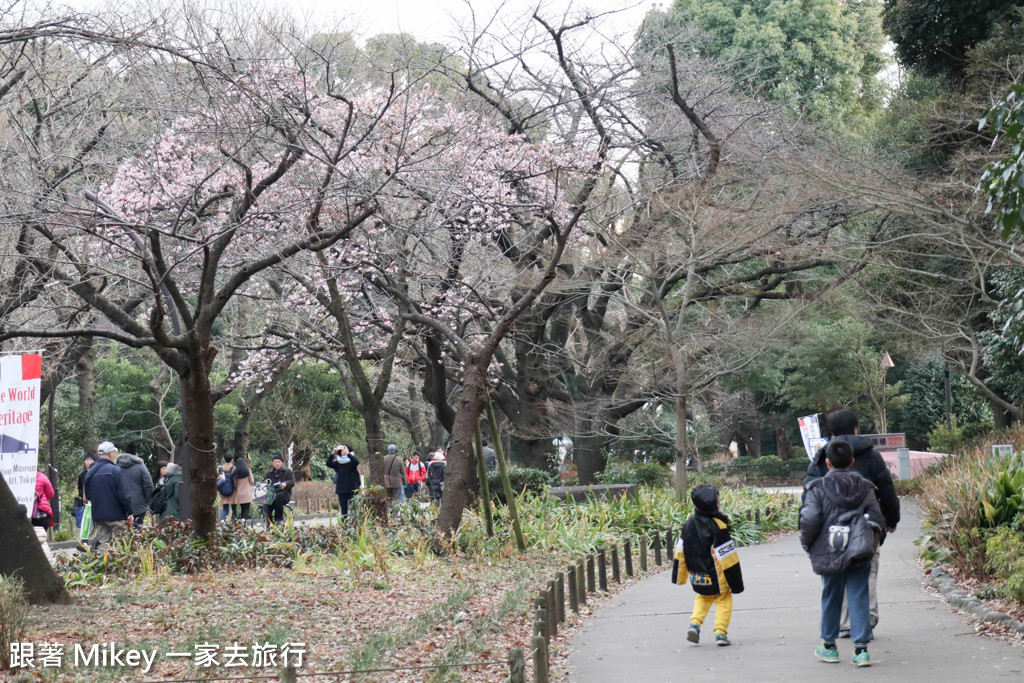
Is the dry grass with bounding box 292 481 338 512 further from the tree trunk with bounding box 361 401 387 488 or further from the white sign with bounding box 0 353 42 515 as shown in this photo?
the white sign with bounding box 0 353 42 515

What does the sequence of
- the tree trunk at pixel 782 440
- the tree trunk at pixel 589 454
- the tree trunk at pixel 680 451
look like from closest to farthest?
the tree trunk at pixel 680 451, the tree trunk at pixel 589 454, the tree trunk at pixel 782 440

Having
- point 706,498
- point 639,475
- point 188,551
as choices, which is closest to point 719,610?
Answer: point 706,498

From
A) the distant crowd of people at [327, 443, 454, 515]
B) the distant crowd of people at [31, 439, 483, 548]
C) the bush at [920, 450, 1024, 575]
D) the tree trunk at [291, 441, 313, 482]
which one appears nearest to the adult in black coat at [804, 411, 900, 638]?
the bush at [920, 450, 1024, 575]

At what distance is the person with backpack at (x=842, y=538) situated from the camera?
6.47 m

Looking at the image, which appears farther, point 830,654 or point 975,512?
point 975,512

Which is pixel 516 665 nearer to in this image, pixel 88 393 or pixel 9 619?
pixel 9 619

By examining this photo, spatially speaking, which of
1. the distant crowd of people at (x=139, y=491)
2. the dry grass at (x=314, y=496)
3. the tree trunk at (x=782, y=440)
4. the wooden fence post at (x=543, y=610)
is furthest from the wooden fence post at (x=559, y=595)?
the tree trunk at (x=782, y=440)

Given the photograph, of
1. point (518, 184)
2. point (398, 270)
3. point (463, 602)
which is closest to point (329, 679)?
point (463, 602)

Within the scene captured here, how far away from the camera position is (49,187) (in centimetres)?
1161

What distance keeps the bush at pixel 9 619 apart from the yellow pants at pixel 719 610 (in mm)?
4655

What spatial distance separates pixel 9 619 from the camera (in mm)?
6305

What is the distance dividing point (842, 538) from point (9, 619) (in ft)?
17.3

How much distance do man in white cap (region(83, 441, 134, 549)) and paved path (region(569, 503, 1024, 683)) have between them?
22.5 ft

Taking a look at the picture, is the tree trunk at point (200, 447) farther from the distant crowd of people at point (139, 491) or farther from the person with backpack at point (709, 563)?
the person with backpack at point (709, 563)
